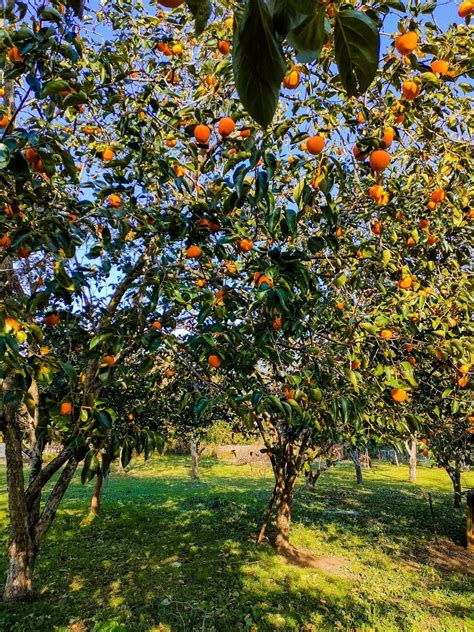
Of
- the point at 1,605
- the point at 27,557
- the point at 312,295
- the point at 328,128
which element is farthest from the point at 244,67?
the point at 1,605

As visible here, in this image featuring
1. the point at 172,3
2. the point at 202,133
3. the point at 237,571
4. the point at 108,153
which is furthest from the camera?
the point at 237,571

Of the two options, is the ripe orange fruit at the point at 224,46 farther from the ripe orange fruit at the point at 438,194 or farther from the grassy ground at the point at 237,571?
the grassy ground at the point at 237,571

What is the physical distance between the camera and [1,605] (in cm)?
432

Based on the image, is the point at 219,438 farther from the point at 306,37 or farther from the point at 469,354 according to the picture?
the point at 306,37

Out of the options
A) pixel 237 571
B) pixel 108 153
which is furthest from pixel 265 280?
pixel 237 571

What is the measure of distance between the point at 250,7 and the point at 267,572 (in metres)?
6.58

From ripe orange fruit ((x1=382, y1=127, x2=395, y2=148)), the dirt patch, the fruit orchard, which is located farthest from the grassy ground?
ripe orange fruit ((x1=382, y1=127, x2=395, y2=148))

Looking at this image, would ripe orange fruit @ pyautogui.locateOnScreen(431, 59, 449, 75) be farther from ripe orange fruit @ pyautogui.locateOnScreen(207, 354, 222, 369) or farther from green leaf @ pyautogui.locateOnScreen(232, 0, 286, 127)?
green leaf @ pyautogui.locateOnScreen(232, 0, 286, 127)

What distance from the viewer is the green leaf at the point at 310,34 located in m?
0.45

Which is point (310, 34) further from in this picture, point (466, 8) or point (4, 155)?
point (466, 8)

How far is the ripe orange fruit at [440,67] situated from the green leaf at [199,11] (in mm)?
2126

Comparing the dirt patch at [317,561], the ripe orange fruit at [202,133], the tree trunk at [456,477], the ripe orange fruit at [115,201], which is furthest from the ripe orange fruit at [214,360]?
the tree trunk at [456,477]

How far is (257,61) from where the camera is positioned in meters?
0.41

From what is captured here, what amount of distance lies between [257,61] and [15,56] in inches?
92.7
